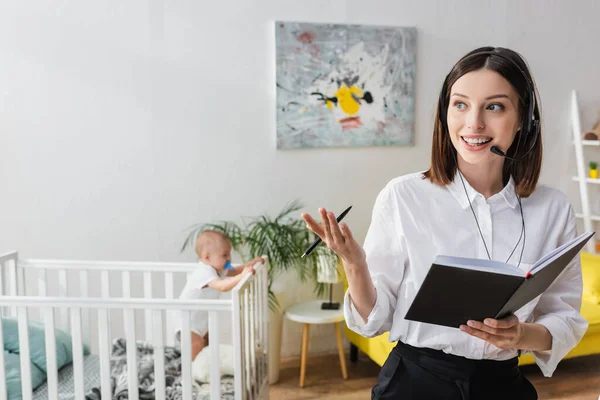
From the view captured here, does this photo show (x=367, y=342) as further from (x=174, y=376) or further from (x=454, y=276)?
(x=454, y=276)

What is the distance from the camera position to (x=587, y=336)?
2.93m

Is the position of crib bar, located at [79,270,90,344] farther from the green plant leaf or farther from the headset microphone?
the headset microphone

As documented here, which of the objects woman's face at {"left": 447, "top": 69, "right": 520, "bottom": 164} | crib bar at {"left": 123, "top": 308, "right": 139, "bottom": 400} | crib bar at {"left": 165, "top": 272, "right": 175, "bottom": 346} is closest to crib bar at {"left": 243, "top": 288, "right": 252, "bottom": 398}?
crib bar at {"left": 123, "top": 308, "right": 139, "bottom": 400}

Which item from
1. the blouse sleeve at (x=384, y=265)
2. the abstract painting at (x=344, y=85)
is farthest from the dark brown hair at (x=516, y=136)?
the abstract painting at (x=344, y=85)

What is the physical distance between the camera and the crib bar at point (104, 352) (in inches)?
73.7

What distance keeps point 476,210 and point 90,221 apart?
2.25 meters

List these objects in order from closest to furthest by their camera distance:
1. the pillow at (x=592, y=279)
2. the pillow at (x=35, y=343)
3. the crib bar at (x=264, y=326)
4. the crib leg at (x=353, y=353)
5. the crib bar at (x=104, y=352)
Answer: the crib bar at (x=104, y=352)
the pillow at (x=35, y=343)
the crib bar at (x=264, y=326)
the pillow at (x=592, y=279)
the crib leg at (x=353, y=353)

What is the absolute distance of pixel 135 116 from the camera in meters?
2.94

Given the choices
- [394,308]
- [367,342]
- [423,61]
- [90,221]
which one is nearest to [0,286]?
[90,221]

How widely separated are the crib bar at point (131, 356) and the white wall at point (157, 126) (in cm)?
117

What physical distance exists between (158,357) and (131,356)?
83 millimetres

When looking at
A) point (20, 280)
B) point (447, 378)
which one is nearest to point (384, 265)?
point (447, 378)

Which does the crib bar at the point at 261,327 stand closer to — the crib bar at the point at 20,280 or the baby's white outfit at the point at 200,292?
the baby's white outfit at the point at 200,292

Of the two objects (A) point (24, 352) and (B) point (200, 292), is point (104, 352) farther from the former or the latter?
(B) point (200, 292)
